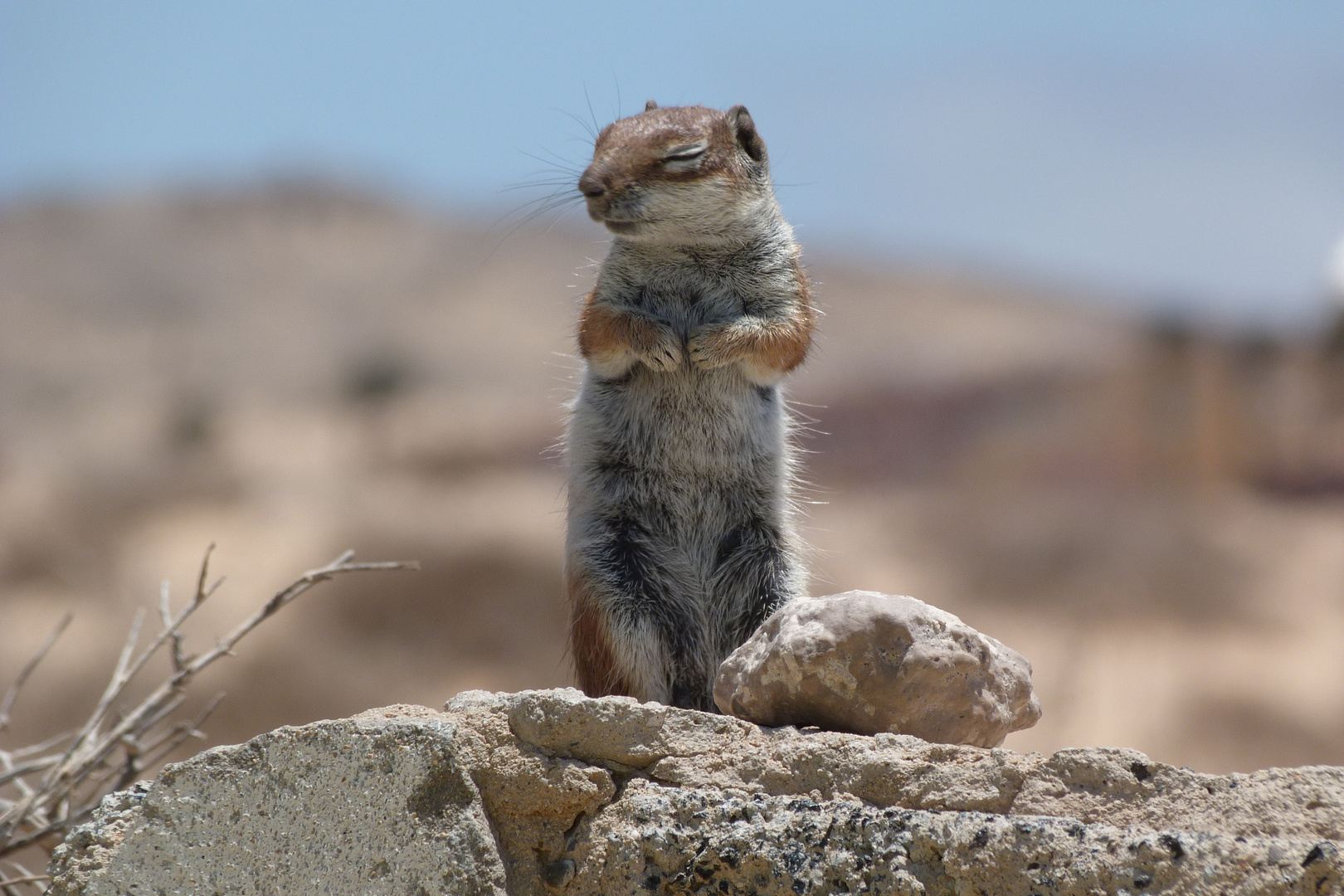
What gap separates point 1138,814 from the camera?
10.4 ft

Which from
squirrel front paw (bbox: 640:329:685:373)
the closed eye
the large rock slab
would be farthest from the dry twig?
the closed eye

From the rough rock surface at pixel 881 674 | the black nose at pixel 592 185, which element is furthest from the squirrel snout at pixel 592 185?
the rough rock surface at pixel 881 674

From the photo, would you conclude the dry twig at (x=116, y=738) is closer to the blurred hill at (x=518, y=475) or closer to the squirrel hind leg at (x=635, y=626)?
the squirrel hind leg at (x=635, y=626)

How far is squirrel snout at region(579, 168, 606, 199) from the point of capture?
16.6 ft

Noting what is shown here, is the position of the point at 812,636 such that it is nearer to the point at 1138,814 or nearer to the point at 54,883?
the point at 1138,814

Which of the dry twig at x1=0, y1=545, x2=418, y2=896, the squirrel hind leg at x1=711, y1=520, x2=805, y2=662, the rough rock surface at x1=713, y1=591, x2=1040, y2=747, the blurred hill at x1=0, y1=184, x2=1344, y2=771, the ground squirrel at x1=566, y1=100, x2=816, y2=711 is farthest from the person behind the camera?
the blurred hill at x1=0, y1=184, x2=1344, y2=771

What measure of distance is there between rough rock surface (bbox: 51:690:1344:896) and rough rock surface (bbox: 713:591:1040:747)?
39 cm

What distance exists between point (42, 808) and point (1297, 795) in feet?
15.4

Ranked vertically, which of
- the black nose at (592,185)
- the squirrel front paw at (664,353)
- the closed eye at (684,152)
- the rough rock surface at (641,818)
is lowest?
the rough rock surface at (641,818)

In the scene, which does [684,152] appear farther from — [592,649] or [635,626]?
[592,649]

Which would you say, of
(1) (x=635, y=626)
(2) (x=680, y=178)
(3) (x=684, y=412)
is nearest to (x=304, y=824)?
(1) (x=635, y=626)

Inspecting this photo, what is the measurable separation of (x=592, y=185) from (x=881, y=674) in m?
2.27

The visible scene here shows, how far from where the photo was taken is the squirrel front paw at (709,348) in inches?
205

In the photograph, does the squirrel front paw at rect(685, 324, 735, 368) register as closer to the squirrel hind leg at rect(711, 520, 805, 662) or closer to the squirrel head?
the squirrel head
